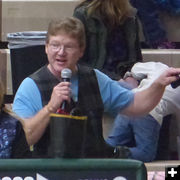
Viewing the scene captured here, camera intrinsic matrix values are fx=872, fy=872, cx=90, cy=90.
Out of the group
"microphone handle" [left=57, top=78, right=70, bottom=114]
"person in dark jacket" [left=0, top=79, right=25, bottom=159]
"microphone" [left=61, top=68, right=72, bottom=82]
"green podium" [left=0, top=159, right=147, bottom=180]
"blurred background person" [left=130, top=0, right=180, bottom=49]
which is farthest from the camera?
"blurred background person" [left=130, top=0, right=180, bottom=49]

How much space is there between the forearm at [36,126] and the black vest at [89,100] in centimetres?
5

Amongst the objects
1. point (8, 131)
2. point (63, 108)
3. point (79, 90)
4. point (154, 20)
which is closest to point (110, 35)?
point (154, 20)

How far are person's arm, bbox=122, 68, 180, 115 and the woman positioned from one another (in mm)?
418

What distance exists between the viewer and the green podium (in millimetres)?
4316

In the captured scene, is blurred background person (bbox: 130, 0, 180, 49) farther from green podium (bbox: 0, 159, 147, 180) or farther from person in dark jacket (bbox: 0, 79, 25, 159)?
green podium (bbox: 0, 159, 147, 180)

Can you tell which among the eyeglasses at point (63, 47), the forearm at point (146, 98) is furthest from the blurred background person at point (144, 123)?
the eyeglasses at point (63, 47)

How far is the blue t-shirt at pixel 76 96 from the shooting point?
16.4 feet

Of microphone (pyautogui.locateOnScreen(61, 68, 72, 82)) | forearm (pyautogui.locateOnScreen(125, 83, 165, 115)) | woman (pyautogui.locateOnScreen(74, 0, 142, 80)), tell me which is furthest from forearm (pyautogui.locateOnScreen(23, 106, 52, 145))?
woman (pyautogui.locateOnScreen(74, 0, 142, 80))

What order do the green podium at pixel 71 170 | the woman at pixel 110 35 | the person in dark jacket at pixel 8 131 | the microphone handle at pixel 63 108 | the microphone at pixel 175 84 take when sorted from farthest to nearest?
the woman at pixel 110 35 < the microphone at pixel 175 84 < the person in dark jacket at pixel 8 131 < the microphone handle at pixel 63 108 < the green podium at pixel 71 170

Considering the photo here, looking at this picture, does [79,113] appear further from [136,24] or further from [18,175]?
[136,24]

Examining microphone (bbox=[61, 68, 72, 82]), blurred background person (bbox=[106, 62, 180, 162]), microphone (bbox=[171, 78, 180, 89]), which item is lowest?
blurred background person (bbox=[106, 62, 180, 162])

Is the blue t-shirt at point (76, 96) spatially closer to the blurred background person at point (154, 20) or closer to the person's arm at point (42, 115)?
the person's arm at point (42, 115)

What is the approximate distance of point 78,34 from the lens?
5.14m

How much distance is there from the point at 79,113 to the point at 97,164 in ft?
1.77
